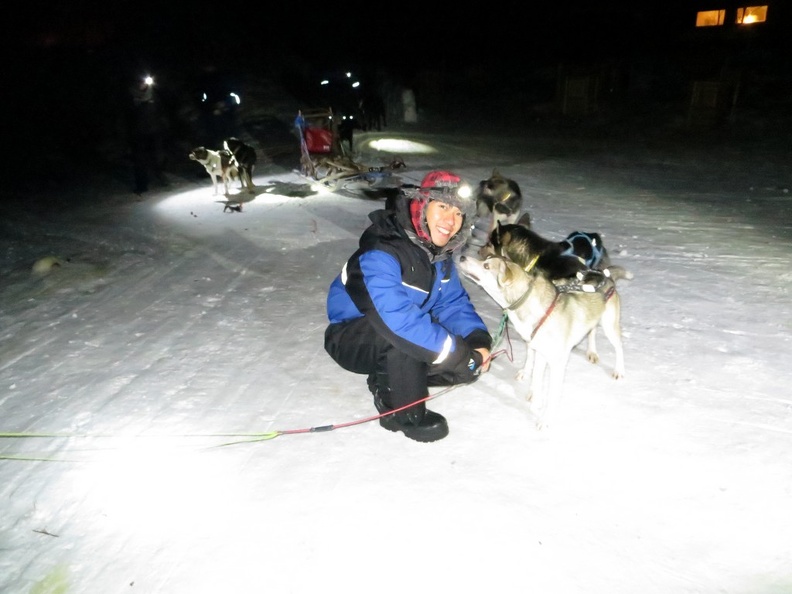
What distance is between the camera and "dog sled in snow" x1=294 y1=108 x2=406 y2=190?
8586mm

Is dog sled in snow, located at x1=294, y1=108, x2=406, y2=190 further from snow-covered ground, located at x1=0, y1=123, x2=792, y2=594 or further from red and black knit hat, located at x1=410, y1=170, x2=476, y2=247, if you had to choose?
red and black knit hat, located at x1=410, y1=170, x2=476, y2=247

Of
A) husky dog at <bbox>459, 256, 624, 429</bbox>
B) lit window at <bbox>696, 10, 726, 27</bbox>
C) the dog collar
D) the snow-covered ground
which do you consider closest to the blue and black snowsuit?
husky dog at <bbox>459, 256, 624, 429</bbox>

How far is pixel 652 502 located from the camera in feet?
6.89

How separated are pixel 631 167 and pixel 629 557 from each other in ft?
31.5

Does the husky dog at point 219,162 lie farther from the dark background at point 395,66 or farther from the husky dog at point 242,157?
the dark background at point 395,66

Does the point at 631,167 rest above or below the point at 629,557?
above

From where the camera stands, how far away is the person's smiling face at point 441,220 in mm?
2342

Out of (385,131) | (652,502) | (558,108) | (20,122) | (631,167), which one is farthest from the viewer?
(558,108)

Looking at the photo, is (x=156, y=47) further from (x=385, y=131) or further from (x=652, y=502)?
(x=652, y=502)

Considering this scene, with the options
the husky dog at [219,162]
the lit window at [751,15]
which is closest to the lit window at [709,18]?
the lit window at [751,15]

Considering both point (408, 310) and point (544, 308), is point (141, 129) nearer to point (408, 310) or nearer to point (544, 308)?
point (408, 310)

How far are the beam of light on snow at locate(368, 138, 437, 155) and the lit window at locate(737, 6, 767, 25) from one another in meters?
14.8

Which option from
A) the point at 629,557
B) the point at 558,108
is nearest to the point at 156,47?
the point at 558,108

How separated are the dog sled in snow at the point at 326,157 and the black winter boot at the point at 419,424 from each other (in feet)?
20.8
